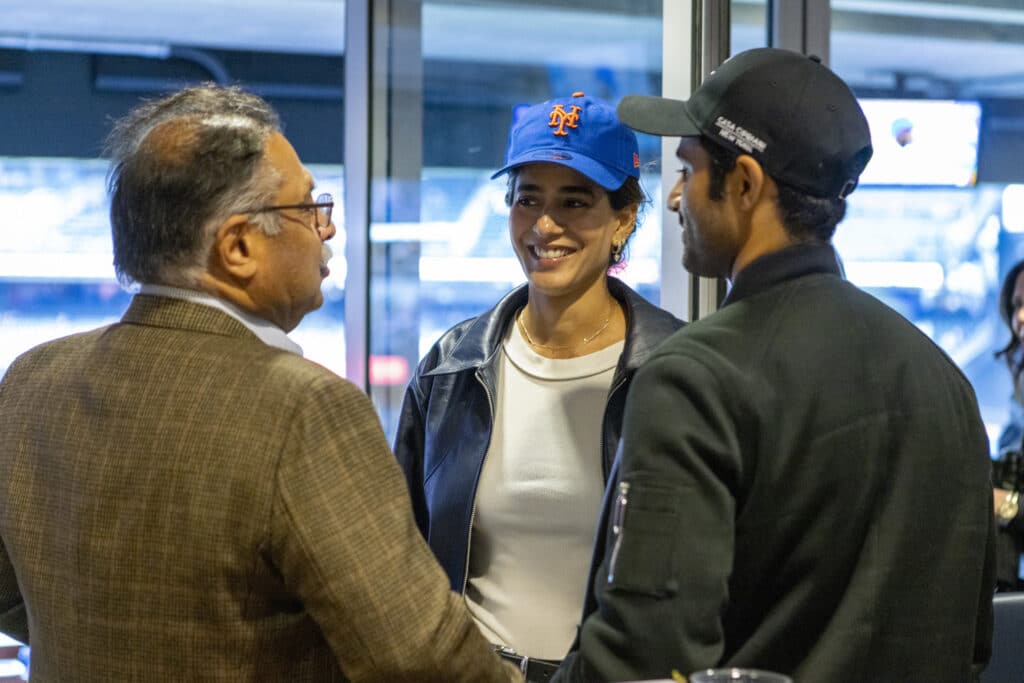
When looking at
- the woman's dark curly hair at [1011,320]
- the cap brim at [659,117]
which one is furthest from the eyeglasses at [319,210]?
the woman's dark curly hair at [1011,320]

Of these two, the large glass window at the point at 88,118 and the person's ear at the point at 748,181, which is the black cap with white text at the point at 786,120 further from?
the large glass window at the point at 88,118

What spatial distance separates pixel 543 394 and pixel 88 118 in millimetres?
2483

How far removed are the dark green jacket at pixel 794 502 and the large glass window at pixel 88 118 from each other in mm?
2316

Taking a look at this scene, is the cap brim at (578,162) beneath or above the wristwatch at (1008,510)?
above

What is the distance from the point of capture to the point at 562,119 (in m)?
1.84

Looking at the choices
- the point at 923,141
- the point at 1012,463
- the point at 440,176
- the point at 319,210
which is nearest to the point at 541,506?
the point at 319,210

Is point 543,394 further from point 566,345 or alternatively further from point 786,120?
point 786,120

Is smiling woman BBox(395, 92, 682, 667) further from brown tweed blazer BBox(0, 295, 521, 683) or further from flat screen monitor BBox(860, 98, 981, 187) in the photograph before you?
flat screen monitor BBox(860, 98, 981, 187)

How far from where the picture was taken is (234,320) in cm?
124

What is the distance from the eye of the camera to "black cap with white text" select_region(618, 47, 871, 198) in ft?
4.26

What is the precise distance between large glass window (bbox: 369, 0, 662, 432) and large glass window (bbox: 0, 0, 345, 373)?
21 cm

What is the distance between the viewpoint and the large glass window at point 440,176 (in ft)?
10.7

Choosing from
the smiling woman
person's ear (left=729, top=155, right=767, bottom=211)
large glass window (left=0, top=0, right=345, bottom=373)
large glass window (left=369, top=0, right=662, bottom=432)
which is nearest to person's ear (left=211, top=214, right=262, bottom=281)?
person's ear (left=729, top=155, right=767, bottom=211)

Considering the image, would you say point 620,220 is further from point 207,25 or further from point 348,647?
point 207,25
